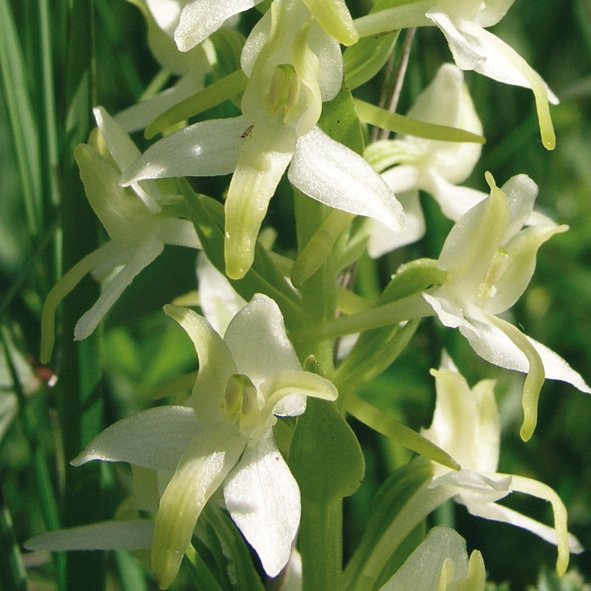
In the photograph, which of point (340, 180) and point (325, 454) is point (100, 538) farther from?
point (340, 180)

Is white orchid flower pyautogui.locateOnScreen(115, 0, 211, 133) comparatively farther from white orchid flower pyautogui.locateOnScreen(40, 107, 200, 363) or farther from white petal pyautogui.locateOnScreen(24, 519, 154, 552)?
white petal pyautogui.locateOnScreen(24, 519, 154, 552)

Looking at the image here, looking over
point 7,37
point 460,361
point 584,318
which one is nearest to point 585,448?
point 584,318

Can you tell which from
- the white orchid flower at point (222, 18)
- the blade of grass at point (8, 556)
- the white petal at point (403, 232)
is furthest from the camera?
the white petal at point (403, 232)

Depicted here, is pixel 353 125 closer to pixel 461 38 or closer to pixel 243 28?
pixel 461 38

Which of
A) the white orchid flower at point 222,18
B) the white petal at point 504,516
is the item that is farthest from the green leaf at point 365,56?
the white petal at point 504,516

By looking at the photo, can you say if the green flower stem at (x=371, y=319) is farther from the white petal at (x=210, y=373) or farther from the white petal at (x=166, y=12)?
the white petal at (x=166, y=12)

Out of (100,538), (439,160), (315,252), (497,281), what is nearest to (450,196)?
(439,160)
